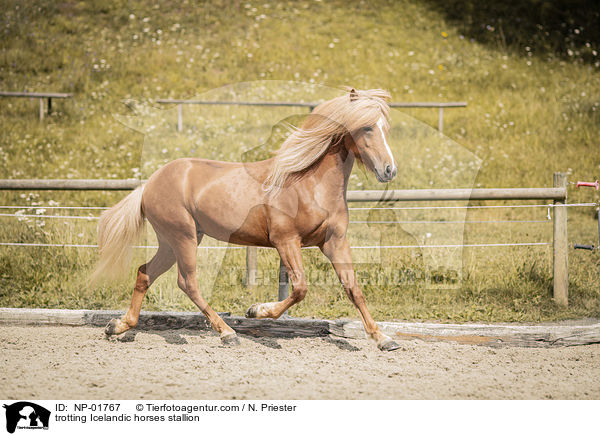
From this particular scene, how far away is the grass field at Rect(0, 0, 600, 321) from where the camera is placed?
6020mm

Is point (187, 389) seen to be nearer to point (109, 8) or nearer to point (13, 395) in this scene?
point (13, 395)

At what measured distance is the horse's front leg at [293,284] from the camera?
427cm

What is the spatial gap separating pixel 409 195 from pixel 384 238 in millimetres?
1586

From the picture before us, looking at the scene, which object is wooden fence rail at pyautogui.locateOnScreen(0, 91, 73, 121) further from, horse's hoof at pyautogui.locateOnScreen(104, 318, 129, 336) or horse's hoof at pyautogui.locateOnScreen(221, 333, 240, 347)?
horse's hoof at pyautogui.locateOnScreen(221, 333, 240, 347)

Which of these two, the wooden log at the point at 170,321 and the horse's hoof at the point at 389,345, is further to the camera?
the wooden log at the point at 170,321

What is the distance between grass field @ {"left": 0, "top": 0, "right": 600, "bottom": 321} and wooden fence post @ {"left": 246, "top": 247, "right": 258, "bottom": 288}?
115mm

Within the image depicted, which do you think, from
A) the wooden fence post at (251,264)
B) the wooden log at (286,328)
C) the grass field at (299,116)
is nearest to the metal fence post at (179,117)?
the grass field at (299,116)

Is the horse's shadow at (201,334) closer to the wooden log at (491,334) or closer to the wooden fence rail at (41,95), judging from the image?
the wooden log at (491,334)

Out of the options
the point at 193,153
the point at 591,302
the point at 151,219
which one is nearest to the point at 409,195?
the point at 591,302

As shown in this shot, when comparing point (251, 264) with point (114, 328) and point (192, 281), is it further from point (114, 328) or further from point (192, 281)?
point (114, 328)

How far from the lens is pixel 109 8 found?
15.8 metres
